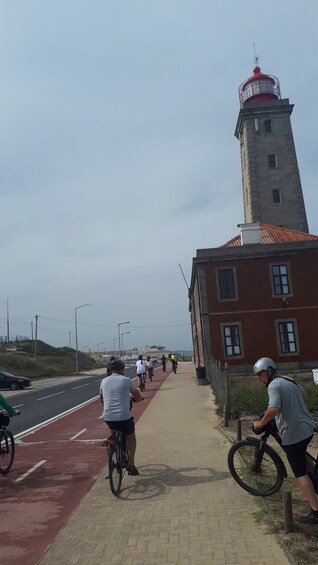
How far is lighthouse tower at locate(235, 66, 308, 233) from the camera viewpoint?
129 feet

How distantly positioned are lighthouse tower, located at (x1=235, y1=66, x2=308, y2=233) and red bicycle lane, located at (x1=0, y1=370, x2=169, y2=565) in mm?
29936

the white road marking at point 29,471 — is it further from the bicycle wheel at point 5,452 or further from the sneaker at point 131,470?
the sneaker at point 131,470

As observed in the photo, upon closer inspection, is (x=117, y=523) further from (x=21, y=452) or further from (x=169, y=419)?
(x=169, y=419)

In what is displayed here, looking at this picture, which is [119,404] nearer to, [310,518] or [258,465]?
[258,465]

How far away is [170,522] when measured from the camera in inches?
210

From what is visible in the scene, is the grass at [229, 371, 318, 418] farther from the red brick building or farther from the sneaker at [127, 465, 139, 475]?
the red brick building

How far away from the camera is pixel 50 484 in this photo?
7.50m

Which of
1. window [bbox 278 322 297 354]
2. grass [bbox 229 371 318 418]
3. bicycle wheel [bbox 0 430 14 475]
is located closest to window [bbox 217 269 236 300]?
window [bbox 278 322 297 354]

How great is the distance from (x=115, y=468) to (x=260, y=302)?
24577 mm

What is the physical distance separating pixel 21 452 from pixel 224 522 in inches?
249

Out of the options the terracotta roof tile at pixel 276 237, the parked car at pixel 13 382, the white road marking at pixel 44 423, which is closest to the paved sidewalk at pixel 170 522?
the white road marking at pixel 44 423

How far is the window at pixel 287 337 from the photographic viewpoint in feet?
97.6

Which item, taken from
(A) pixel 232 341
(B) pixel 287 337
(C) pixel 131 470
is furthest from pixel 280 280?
(C) pixel 131 470

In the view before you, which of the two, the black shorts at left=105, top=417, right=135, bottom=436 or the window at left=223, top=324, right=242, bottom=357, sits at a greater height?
the window at left=223, top=324, right=242, bottom=357
